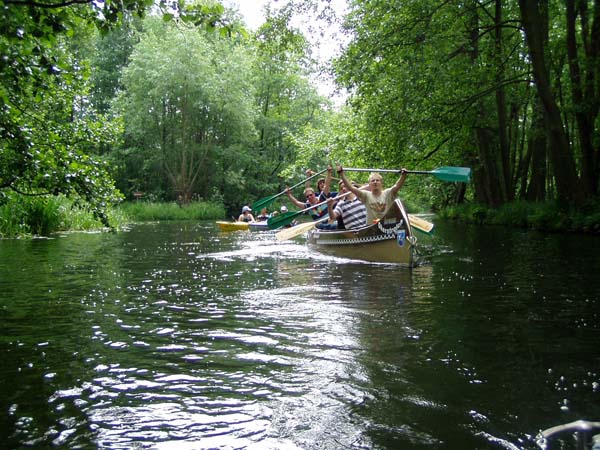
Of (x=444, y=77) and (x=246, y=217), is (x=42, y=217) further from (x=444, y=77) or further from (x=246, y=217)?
(x=444, y=77)

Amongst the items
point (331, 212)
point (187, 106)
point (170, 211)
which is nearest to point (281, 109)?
point (187, 106)

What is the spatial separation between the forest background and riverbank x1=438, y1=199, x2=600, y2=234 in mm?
63

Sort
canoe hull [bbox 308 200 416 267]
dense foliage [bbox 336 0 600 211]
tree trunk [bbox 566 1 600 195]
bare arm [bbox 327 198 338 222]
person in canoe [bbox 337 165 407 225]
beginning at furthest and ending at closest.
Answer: tree trunk [bbox 566 1 600 195]
dense foliage [bbox 336 0 600 211]
bare arm [bbox 327 198 338 222]
person in canoe [bbox 337 165 407 225]
canoe hull [bbox 308 200 416 267]

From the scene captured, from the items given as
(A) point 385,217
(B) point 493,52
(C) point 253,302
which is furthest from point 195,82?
(C) point 253,302

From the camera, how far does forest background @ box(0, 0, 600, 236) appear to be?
586 cm

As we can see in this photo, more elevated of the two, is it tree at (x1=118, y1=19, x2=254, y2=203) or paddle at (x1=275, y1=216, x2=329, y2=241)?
tree at (x1=118, y1=19, x2=254, y2=203)

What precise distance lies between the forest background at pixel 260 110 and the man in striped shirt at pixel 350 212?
3824 millimetres

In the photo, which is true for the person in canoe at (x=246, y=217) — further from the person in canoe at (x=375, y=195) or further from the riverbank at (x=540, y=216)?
the person in canoe at (x=375, y=195)

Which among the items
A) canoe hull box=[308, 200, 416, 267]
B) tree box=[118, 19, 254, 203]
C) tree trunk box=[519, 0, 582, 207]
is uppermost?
tree box=[118, 19, 254, 203]

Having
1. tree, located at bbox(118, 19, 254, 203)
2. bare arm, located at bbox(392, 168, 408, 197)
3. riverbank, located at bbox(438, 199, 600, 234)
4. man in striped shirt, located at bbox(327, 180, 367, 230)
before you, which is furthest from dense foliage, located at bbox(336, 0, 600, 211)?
tree, located at bbox(118, 19, 254, 203)

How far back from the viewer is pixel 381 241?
943cm

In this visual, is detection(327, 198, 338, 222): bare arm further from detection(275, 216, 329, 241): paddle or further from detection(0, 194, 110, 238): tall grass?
detection(0, 194, 110, 238): tall grass

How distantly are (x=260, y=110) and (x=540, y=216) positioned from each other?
2925cm

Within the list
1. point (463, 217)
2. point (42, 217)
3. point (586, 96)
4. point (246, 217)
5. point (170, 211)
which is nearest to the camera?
point (586, 96)
